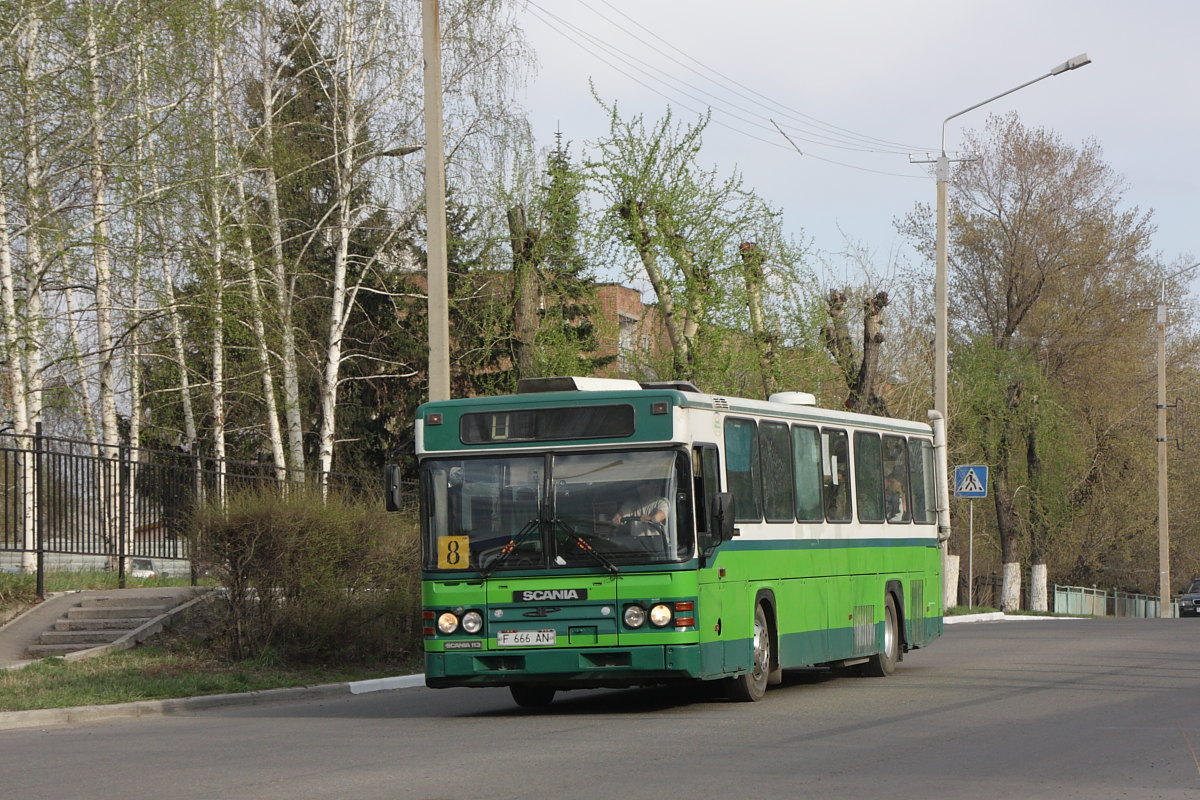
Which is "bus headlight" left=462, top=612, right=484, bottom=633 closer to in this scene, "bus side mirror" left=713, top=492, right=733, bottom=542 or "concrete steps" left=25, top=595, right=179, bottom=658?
"bus side mirror" left=713, top=492, right=733, bottom=542

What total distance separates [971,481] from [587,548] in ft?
78.8

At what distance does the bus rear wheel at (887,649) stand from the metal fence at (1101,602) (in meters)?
39.4

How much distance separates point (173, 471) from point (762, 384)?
54.6ft

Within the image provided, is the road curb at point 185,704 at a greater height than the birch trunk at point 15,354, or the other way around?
the birch trunk at point 15,354

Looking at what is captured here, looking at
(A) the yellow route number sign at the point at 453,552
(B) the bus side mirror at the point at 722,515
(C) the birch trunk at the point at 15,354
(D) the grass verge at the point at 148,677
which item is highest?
(C) the birch trunk at the point at 15,354

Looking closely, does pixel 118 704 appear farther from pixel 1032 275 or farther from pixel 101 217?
pixel 1032 275

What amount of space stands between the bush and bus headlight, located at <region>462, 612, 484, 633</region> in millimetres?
4370

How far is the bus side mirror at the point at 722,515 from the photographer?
14.2 meters

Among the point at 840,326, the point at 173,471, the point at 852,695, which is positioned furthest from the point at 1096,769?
the point at 840,326

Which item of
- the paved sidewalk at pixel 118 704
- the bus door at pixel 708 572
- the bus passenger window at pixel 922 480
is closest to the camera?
the bus door at pixel 708 572

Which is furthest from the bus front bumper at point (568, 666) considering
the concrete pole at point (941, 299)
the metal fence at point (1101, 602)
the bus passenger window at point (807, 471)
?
the metal fence at point (1101, 602)

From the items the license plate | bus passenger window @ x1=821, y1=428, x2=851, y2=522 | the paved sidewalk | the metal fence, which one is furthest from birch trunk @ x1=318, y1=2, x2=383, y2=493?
the metal fence

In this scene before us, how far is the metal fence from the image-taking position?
2379 inches

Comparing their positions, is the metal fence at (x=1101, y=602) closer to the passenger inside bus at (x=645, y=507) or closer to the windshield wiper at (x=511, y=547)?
the passenger inside bus at (x=645, y=507)
